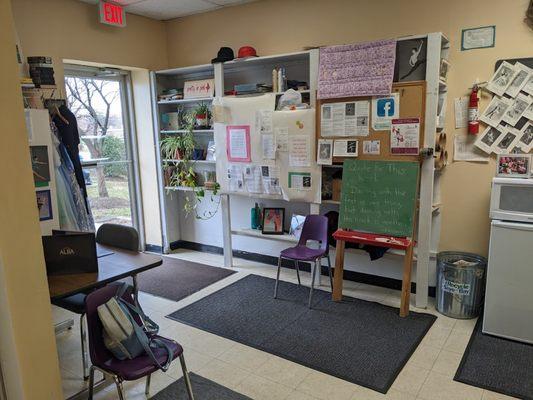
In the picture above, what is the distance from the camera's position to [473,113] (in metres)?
3.18

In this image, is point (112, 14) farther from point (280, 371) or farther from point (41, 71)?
point (280, 371)

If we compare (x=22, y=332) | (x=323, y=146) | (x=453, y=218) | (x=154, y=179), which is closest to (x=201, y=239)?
(x=154, y=179)

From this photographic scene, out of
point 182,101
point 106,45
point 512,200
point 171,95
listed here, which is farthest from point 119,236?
point 512,200

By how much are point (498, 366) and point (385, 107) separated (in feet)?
6.40

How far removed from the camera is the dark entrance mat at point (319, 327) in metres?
2.62

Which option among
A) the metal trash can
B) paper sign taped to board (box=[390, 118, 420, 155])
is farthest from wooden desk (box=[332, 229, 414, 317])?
paper sign taped to board (box=[390, 118, 420, 155])

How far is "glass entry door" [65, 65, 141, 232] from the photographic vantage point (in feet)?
14.4

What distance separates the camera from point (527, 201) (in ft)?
9.16

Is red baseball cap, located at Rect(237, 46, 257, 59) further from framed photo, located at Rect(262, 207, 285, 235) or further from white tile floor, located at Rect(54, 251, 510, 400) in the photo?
white tile floor, located at Rect(54, 251, 510, 400)

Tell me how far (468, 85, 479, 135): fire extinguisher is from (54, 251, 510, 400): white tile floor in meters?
1.49

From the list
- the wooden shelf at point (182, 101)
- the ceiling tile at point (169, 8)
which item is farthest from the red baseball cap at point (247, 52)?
the ceiling tile at point (169, 8)

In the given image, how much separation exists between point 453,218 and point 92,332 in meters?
2.88

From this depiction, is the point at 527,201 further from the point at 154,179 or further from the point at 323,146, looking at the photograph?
the point at 154,179

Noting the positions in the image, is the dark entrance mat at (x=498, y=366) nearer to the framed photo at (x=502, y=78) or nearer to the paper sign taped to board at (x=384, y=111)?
the paper sign taped to board at (x=384, y=111)
